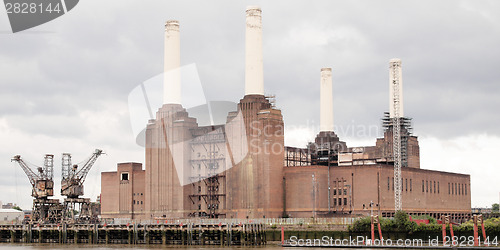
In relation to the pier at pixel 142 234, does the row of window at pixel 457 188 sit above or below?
above

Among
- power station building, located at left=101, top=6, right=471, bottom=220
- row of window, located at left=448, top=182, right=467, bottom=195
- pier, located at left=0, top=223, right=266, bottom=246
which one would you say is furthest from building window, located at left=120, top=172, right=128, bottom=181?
row of window, located at left=448, top=182, right=467, bottom=195

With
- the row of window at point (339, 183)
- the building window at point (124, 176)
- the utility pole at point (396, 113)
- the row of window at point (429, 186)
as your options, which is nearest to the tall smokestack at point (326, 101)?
the utility pole at point (396, 113)

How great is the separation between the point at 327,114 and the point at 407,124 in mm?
16332

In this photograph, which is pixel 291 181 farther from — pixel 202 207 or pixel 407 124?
pixel 407 124

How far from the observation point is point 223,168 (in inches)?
4751

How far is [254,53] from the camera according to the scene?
116m

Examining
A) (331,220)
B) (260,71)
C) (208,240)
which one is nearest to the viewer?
(208,240)

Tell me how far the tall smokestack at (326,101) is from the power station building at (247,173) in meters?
8.80

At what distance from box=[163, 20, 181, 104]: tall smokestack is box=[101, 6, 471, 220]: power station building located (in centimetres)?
17

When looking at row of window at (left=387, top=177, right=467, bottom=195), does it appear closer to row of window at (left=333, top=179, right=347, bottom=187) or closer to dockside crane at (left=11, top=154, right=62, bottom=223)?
row of window at (left=333, top=179, right=347, bottom=187)

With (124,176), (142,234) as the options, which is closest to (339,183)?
(142,234)

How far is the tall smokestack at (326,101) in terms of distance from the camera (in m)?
142

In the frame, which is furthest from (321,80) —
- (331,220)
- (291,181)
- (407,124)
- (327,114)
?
(331,220)

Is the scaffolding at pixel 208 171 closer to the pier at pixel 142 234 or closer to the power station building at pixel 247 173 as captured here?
the power station building at pixel 247 173
